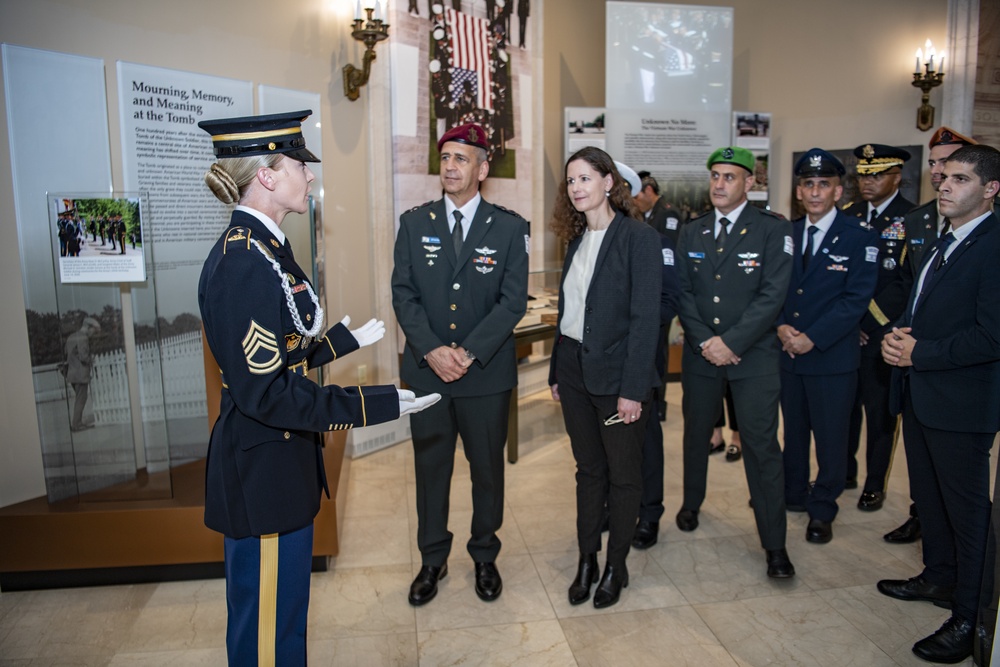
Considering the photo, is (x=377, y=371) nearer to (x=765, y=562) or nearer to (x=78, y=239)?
(x=78, y=239)

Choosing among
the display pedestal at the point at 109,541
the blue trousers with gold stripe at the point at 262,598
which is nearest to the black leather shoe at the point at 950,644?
the blue trousers with gold stripe at the point at 262,598

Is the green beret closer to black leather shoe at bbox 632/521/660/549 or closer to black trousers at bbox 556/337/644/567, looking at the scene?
black trousers at bbox 556/337/644/567

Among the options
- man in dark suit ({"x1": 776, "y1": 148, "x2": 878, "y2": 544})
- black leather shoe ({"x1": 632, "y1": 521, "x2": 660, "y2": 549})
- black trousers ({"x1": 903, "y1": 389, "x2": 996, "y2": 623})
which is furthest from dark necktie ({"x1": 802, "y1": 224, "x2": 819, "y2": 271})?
black leather shoe ({"x1": 632, "y1": 521, "x2": 660, "y2": 549})

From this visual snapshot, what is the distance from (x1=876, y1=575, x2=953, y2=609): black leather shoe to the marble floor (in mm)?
43

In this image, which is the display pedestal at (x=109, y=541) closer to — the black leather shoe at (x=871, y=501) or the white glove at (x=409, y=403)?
the white glove at (x=409, y=403)

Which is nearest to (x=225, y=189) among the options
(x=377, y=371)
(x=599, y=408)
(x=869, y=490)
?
(x=599, y=408)

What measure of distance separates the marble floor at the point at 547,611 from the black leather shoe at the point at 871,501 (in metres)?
0.06

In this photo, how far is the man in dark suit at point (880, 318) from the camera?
364 cm

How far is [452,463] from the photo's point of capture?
9.11 ft

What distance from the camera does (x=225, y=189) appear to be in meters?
1.69

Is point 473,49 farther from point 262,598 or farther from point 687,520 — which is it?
point 262,598

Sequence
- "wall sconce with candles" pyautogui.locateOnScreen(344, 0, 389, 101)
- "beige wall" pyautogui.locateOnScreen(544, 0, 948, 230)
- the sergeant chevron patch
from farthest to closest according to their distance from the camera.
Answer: "beige wall" pyautogui.locateOnScreen(544, 0, 948, 230) → "wall sconce with candles" pyautogui.locateOnScreen(344, 0, 389, 101) → the sergeant chevron patch

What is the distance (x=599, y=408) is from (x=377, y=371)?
2.41m

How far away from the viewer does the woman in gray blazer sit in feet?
8.21
